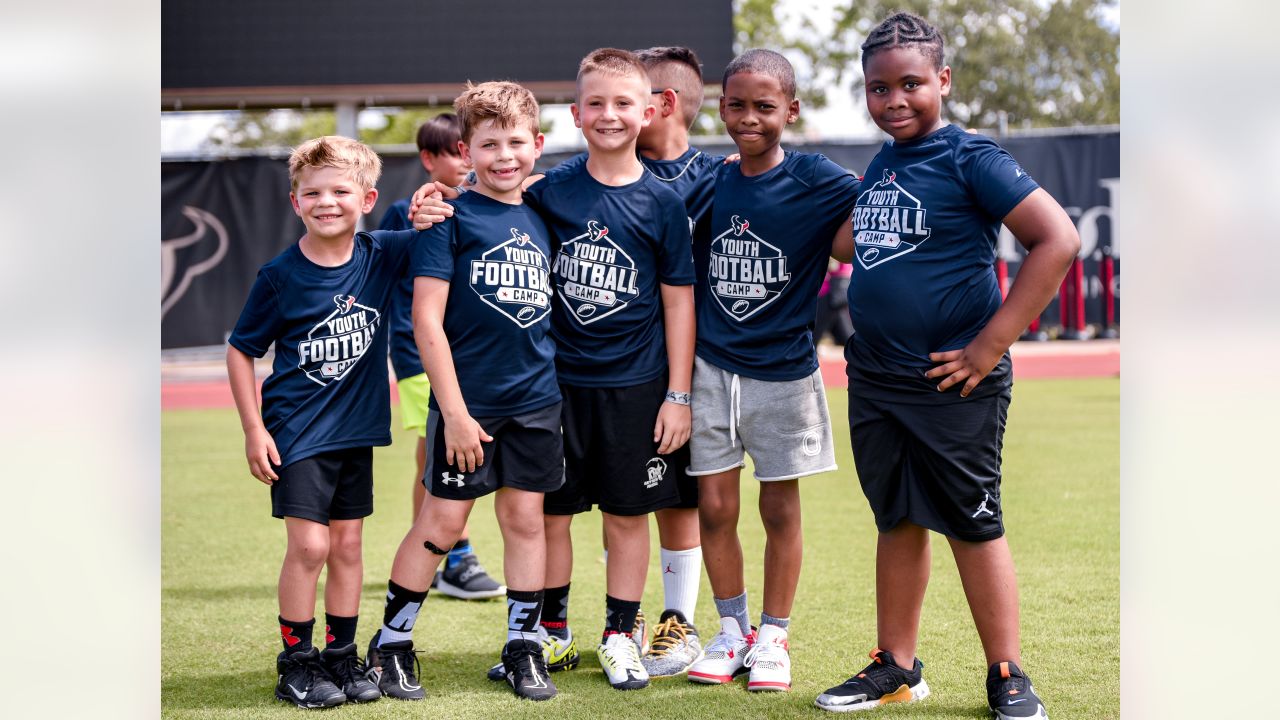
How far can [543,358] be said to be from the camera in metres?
3.08

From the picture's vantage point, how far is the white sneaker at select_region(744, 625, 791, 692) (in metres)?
3.03

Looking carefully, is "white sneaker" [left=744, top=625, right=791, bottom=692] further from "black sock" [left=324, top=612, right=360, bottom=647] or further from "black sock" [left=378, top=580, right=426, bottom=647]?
"black sock" [left=324, top=612, right=360, bottom=647]

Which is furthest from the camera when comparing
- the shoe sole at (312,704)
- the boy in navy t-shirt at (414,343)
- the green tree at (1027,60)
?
the green tree at (1027,60)

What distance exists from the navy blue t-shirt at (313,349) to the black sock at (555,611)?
27.1 inches

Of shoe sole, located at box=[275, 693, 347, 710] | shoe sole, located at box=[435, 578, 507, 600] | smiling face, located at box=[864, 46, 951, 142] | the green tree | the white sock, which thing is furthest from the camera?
the green tree

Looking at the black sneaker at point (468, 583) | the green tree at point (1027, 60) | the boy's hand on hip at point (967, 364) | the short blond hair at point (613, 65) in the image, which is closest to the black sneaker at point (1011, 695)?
the boy's hand on hip at point (967, 364)

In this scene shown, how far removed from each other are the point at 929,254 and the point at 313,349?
162cm

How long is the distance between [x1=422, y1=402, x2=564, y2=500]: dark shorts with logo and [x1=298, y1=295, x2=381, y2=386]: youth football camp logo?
0.90ft

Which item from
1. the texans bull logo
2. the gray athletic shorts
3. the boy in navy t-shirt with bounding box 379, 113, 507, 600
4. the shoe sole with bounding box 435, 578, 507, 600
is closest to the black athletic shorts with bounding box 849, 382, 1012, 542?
the gray athletic shorts

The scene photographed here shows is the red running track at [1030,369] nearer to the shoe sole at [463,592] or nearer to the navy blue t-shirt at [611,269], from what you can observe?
the shoe sole at [463,592]

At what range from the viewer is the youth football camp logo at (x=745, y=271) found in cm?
314

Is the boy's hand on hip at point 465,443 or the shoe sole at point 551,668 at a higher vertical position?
the boy's hand on hip at point 465,443
